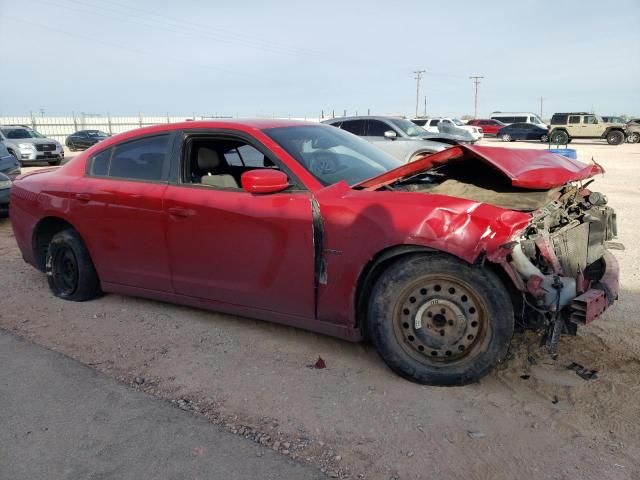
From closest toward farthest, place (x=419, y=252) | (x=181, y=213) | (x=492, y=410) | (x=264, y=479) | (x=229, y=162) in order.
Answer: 1. (x=264, y=479)
2. (x=492, y=410)
3. (x=419, y=252)
4. (x=181, y=213)
5. (x=229, y=162)

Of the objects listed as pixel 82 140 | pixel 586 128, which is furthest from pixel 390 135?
pixel 586 128

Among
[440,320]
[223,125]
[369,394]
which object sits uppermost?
[223,125]

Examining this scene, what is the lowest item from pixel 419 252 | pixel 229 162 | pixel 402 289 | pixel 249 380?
pixel 249 380

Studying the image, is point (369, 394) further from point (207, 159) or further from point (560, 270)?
point (207, 159)

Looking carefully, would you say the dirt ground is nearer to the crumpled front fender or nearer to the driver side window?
the crumpled front fender

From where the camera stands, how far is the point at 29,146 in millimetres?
18562

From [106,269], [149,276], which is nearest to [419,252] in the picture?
[149,276]

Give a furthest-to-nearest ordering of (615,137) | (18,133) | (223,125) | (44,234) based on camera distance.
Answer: (615,137) → (18,133) → (44,234) → (223,125)

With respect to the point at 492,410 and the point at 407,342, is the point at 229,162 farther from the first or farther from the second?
the point at 492,410

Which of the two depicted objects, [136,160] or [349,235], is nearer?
[349,235]

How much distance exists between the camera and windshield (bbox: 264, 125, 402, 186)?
3.65 m

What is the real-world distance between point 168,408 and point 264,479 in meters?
0.85

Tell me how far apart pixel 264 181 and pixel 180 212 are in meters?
0.80

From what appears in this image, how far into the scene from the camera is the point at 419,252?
3033mm
